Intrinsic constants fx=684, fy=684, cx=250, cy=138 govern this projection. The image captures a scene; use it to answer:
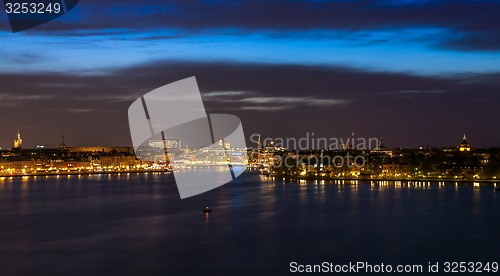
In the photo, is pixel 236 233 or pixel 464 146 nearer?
pixel 236 233

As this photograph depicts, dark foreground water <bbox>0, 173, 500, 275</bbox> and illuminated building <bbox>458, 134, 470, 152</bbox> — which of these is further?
illuminated building <bbox>458, 134, 470, 152</bbox>

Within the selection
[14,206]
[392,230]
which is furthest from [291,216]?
[14,206]

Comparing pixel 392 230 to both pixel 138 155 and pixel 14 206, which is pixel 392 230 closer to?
pixel 14 206

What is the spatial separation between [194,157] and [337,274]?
42592 mm

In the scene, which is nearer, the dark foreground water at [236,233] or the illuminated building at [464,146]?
the dark foreground water at [236,233]

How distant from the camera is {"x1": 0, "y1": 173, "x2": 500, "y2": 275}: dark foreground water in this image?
6926 millimetres

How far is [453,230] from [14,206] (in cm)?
775

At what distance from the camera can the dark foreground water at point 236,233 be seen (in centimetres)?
693

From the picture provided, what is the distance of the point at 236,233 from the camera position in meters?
8.82

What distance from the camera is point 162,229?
9.21 metres

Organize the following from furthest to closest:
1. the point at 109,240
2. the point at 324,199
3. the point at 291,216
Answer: the point at 324,199 < the point at 291,216 < the point at 109,240

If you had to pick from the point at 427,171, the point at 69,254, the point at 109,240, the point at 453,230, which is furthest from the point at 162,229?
the point at 427,171

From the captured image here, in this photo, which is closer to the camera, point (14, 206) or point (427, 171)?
point (14, 206)

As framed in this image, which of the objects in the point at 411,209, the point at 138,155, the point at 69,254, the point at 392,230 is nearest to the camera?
the point at 69,254
